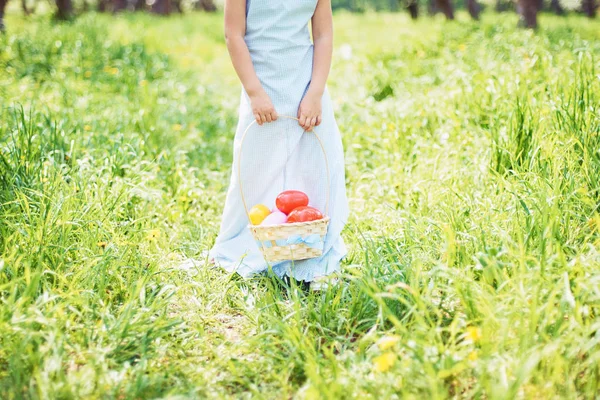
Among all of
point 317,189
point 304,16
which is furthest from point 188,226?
point 304,16

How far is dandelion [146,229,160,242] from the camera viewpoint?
2.80 metres

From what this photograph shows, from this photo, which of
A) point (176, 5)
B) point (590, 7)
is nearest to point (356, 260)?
point (590, 7)

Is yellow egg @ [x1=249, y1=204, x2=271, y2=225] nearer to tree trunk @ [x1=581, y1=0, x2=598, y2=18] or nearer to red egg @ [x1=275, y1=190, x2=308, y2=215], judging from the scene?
red egg @ [x1=275, y1=190, x2=308, y2=215]

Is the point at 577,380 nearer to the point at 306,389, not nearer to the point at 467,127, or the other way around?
the point at 306,389

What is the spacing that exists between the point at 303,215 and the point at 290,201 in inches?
5.6

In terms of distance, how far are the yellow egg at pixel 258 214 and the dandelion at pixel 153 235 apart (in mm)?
598

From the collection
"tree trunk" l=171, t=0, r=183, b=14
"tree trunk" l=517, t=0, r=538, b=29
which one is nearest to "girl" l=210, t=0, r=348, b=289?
"tree trunk" l=517, t=0, r=538, b=29

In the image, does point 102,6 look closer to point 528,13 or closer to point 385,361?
point 528,13

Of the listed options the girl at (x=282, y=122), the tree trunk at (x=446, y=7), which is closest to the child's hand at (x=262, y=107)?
the girl at (x=282, y=122)

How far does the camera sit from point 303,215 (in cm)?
231

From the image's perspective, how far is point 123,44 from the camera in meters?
6.86

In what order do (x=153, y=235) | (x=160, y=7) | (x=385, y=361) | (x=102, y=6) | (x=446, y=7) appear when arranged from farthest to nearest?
(x=102, y=6) < (x=160, y=7) < (x=446, y=7) < (x=153, y=235) < (x=385, y=361)

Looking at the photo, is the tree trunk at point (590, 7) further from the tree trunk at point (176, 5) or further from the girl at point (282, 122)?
the girl at point (282, 122)

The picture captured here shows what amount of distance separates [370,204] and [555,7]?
21284 millimetres
